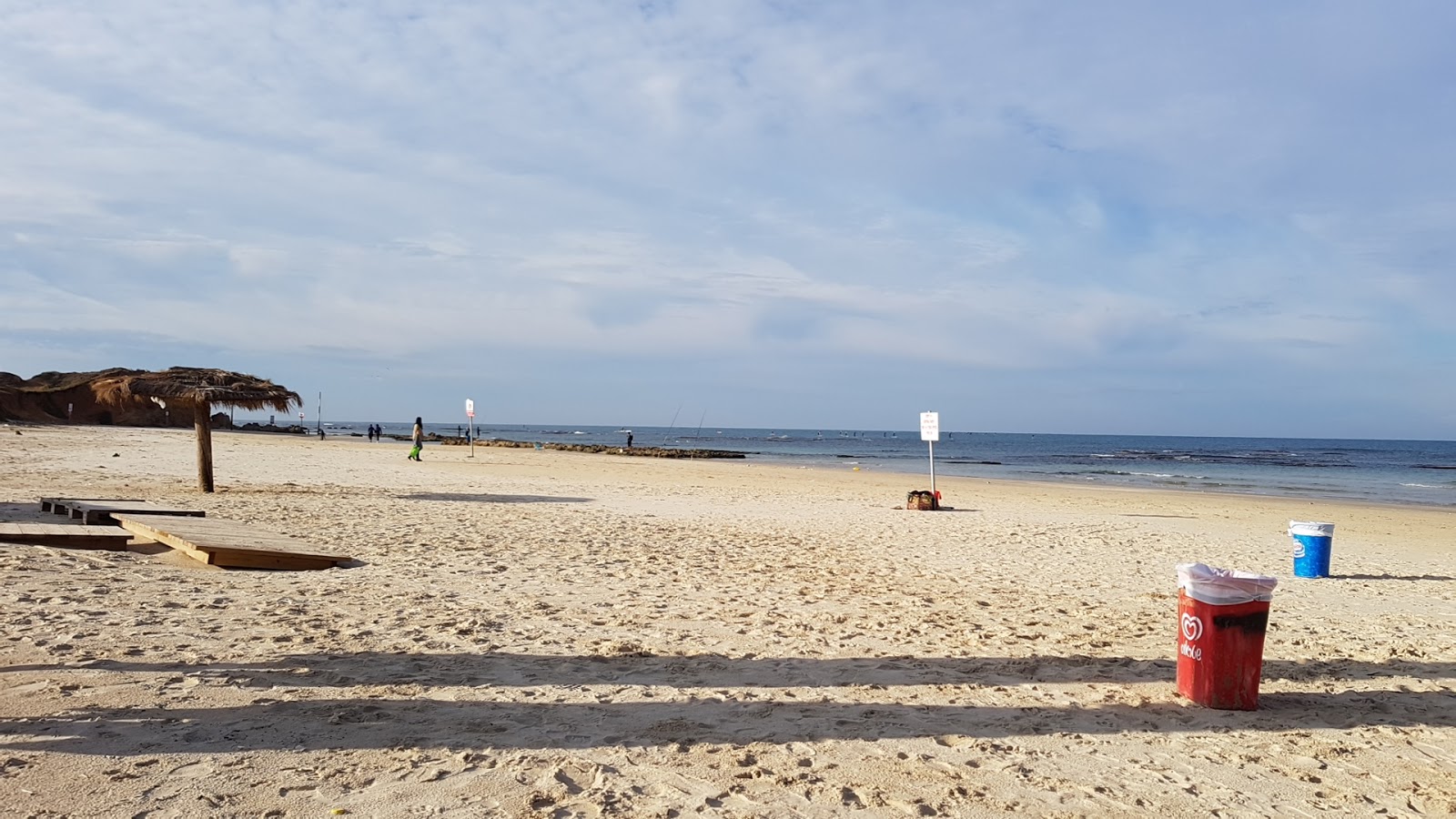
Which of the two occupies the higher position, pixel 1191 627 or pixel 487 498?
pixel 1191 627

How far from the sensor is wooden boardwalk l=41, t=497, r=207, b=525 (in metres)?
10.1

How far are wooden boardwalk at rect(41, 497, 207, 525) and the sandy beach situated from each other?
451mm

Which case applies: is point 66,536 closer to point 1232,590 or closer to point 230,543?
point 230,543

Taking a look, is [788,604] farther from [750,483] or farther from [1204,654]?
[750,483]

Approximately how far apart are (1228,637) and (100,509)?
1076 centimetres

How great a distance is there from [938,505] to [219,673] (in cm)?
1399

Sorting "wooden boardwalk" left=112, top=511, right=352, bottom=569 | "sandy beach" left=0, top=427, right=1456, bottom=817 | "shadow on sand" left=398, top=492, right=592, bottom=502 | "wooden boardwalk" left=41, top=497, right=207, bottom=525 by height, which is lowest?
"sandy beach" left=0, top=427, right=1456, bottom=817

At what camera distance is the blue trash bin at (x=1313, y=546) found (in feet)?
31.7

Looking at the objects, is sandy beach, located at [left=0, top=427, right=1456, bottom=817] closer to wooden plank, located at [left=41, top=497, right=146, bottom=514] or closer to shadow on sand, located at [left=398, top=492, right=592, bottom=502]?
wooden plank, located at [left=41, top=497, right=146, bottom=514]

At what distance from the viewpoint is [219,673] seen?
16.1 ft

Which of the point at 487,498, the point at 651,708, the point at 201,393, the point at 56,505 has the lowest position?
the point at 651,708

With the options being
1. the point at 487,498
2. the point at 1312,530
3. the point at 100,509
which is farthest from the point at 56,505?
the point at 1312,530

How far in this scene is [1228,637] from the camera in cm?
486

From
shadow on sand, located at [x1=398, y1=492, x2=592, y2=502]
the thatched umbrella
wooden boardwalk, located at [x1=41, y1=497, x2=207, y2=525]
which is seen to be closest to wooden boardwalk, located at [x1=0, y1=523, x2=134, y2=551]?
wooden boardwalk, located at [x1=41, y1=497, x2=207, y2=525]
